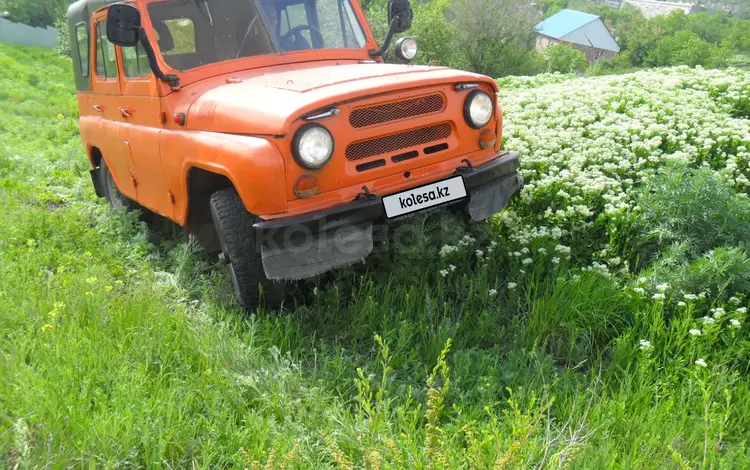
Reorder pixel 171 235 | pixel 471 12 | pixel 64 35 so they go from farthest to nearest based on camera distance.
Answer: pixel 64 35, pixel 471 12, pixel 171 235

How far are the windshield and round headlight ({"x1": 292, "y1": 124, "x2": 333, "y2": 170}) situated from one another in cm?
144

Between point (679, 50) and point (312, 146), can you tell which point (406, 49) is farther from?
point (679, 50)

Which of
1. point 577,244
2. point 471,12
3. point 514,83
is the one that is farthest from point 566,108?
point 471,12

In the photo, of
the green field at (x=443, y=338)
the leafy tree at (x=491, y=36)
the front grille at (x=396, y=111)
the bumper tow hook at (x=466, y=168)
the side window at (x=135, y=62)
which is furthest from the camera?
the leafy tree at (x=491, y=36)

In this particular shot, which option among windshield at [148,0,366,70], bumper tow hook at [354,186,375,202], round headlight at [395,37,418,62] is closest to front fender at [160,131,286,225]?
bumper tow hook at [354,186,375,202]

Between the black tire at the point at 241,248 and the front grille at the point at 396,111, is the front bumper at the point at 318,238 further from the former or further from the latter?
the front grille at the point at 396,111

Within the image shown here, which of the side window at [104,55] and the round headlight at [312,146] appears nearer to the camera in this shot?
the round headlight at [312,146]

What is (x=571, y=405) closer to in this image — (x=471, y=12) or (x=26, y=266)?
→ (x=26, y=266)

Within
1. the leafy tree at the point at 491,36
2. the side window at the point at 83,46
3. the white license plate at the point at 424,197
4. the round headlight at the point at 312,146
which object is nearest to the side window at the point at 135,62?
the side window at the point at 83,46

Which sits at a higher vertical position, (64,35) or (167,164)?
(64,35)

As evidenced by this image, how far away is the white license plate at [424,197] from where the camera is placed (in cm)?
375

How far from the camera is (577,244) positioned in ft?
15.0

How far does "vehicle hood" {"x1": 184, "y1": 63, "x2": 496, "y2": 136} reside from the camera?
348 cm

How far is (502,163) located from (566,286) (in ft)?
2.93
